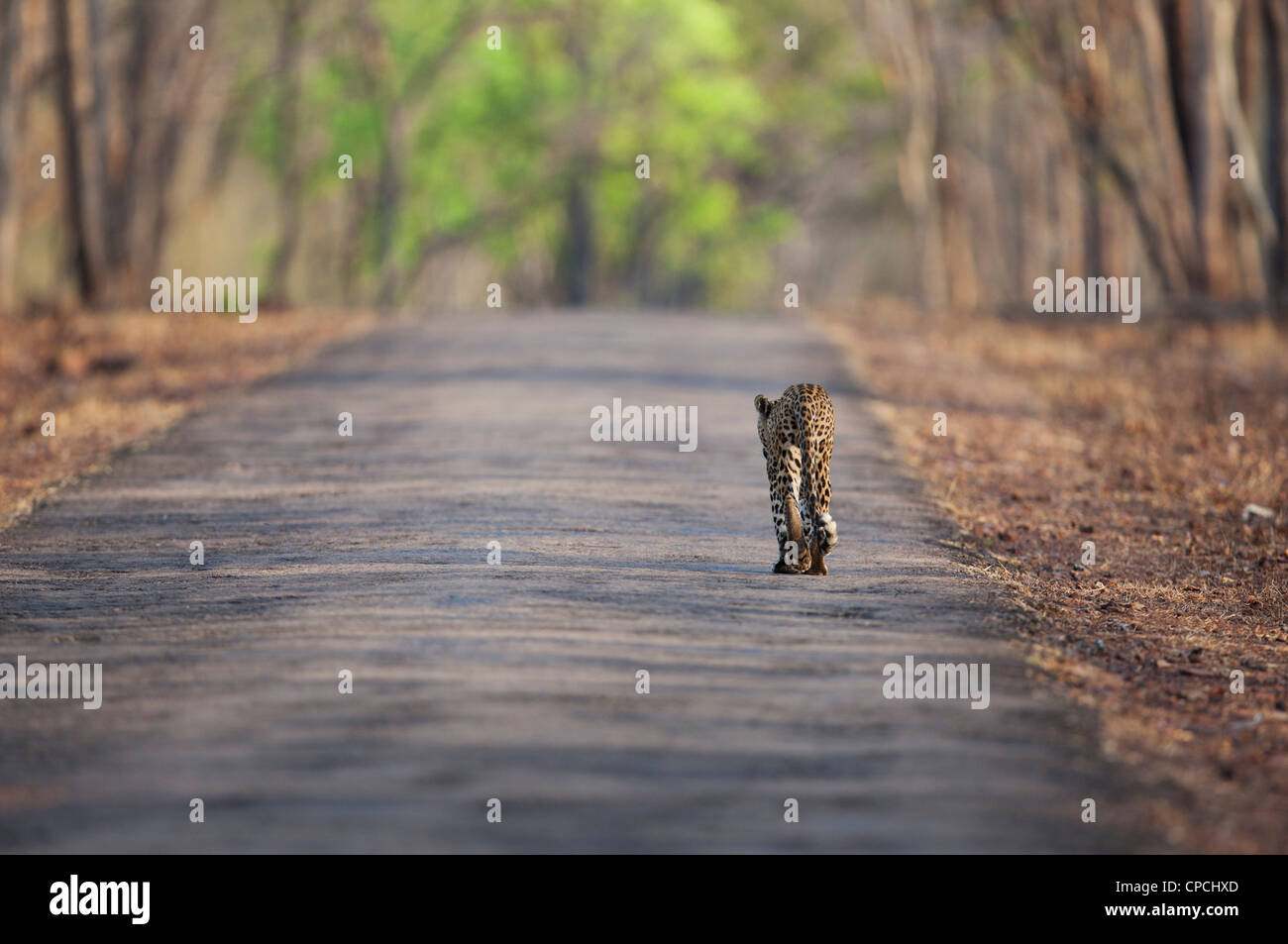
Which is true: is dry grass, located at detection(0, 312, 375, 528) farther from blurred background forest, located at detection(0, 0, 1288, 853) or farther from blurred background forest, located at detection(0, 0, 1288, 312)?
blurred background forest, located at detection(0, 0, 1288, 312)

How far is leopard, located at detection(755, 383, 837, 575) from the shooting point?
12.0m

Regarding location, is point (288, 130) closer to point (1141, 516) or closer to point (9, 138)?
point (9, 138)

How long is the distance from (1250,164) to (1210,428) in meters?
13.1

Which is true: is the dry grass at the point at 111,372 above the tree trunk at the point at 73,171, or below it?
below

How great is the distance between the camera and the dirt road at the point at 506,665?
7.61 m

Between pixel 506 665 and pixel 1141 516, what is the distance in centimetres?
786

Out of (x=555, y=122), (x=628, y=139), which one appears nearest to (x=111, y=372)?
(x=555, y=122)

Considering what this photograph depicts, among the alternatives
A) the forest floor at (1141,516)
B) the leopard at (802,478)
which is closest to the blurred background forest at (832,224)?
the forest floor at (1141,516)

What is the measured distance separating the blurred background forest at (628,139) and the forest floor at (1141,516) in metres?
5.78

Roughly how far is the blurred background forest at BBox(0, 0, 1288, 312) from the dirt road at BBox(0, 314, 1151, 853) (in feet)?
59.2

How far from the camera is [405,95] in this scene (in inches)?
2050

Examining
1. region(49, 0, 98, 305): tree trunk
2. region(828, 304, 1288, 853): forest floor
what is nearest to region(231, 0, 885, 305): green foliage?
region(49, 0, 98, 305): tree trunk

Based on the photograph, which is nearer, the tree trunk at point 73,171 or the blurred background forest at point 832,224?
the blurred background forest at point 832,224

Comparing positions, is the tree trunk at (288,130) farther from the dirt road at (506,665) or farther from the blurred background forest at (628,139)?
the dirt road at (506,665)
